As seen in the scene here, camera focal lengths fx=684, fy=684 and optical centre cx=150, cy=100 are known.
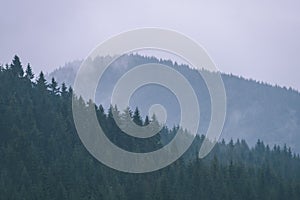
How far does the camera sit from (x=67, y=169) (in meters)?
92.9

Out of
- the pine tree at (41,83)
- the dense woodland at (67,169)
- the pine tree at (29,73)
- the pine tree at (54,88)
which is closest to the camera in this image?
the dense woodland at (67,169)

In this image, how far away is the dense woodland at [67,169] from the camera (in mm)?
89125

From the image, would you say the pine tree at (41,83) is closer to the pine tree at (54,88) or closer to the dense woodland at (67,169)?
the dense woodland at (67,169)

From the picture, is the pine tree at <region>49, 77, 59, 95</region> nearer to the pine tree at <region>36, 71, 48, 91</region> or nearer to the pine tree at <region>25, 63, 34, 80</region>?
the pine tree at <region>36, 71, 48, 91</region>

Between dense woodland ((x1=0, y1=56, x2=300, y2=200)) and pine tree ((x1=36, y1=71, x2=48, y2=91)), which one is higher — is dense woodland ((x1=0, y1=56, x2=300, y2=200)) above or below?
below

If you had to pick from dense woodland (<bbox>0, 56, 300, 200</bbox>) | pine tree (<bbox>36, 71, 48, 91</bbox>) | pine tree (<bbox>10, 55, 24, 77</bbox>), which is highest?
pine tree (<bbox>10, 55, 24, 77</bbox>)

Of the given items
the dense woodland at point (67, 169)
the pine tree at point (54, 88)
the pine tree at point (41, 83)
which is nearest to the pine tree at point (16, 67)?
the dense woodland at point (67, 169)

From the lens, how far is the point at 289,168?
511ft

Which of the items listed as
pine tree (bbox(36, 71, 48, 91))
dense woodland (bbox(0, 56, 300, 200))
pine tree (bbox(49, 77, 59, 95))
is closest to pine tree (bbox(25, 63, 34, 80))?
dense woodland (bbox(0, 56, 300, 200))

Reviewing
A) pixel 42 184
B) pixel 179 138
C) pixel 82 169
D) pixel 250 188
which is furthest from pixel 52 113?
pixel 179 138

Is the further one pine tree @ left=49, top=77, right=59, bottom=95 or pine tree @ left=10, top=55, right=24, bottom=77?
Result: pine tree @ left=49, top=77, right=59, bottom=95

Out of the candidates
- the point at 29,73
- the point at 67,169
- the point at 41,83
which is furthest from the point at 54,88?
the point at 67,169

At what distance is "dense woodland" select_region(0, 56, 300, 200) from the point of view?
8912 cm

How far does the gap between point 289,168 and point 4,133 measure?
7954 cm
